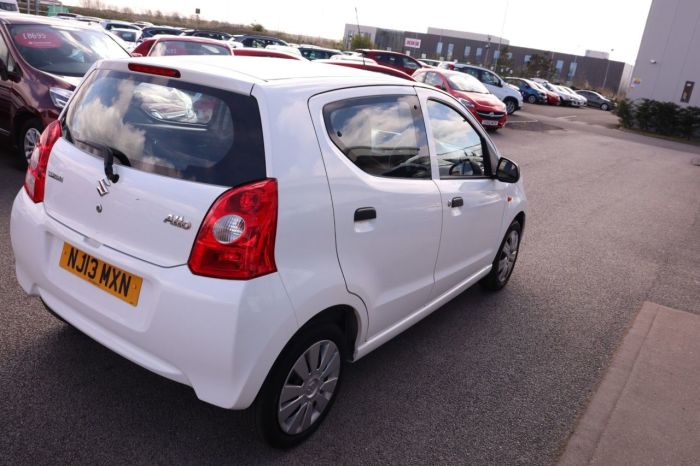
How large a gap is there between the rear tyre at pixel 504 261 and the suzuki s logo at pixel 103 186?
3.25m

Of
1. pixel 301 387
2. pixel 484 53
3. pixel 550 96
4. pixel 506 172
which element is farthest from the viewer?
pixel 484 53

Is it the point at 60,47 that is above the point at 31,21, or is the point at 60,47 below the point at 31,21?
below

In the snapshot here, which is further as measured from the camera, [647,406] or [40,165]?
[647,406]

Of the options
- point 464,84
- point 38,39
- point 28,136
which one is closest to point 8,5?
point 464,84

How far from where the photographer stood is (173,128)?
253cm

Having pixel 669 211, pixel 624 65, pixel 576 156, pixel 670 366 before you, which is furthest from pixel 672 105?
pixel 624 65

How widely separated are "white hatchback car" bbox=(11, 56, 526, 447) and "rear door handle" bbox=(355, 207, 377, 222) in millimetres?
15

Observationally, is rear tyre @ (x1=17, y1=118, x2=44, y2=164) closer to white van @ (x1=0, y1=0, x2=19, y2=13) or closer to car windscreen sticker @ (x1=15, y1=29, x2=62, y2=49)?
car windscreen sticker @ (x1=15, y1=29, x2=62, y2=49)

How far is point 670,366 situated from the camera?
4141 mm

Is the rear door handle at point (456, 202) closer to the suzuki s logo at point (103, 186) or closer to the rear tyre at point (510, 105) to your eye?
the suzuki s logo at point (103, 186)

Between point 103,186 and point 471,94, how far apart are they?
633 inches

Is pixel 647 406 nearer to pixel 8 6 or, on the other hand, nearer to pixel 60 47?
pixel 60 47

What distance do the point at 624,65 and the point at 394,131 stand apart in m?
105

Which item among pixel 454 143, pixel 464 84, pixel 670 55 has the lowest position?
pixel 454 143
